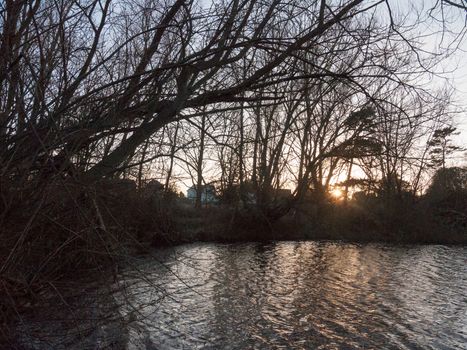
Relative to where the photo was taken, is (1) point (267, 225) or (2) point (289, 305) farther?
(1) point (267, 225)

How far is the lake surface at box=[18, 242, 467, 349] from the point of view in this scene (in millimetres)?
7562

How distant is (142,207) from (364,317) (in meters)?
5.16

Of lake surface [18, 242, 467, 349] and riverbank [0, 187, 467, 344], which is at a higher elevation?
riverbank [0, 187, 467, 344]

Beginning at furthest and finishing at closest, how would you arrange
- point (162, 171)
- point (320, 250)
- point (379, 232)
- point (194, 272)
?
point (379, 232) → point (320, 250) → point (194, 272) → point (162, 171)

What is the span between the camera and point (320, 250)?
21328 millimetres

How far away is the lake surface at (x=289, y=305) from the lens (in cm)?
756

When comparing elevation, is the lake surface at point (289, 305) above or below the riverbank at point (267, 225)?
below

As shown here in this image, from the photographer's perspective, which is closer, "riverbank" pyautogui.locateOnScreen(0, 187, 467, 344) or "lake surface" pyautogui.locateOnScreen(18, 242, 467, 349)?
"riverbank" pyautogui.locateOnScreen(0, 187, 467, 344)

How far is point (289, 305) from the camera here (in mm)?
10094

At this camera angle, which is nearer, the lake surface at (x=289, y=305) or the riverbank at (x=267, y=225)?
the riverbank at (x=267, y=225)

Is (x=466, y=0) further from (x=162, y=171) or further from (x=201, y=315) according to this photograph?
(x=201, y=315)

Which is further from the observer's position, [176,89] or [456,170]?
[456,170]

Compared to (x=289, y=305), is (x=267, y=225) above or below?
above

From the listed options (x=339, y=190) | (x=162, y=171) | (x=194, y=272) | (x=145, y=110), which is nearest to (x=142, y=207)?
(x=162, y=171)
